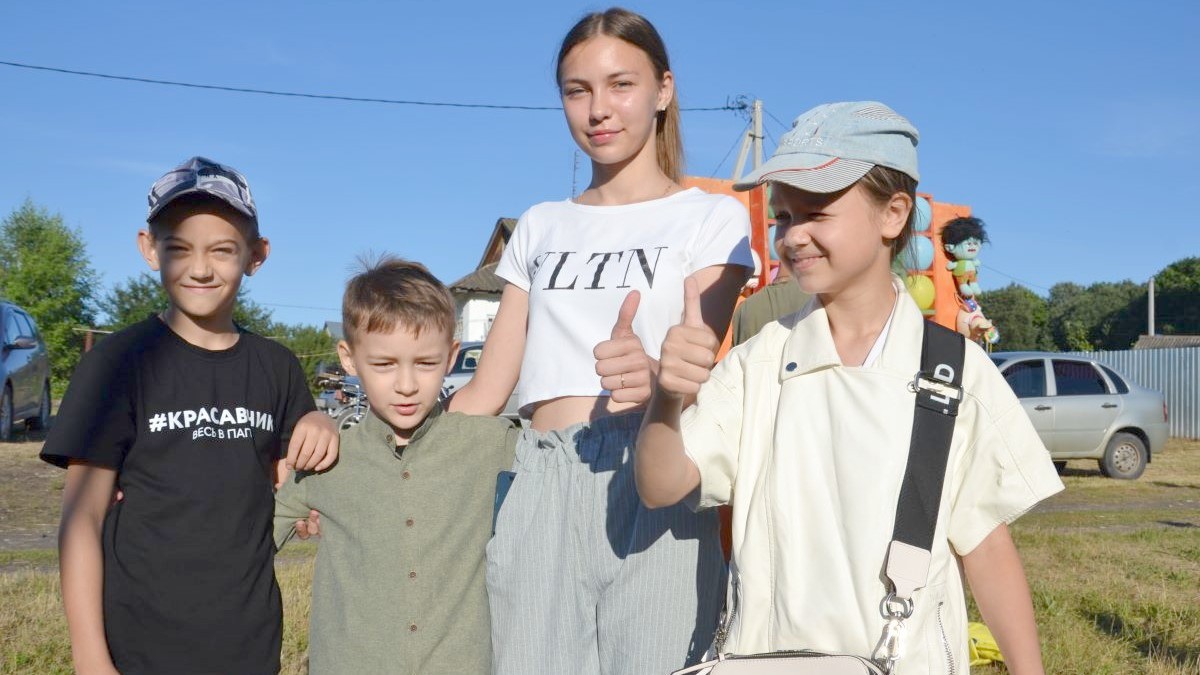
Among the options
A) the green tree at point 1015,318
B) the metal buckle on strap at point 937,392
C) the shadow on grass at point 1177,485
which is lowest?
the shadow on grass at point 1177,485

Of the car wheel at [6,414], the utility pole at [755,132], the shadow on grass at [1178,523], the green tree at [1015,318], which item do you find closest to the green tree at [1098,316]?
the green tree at [1015,318]

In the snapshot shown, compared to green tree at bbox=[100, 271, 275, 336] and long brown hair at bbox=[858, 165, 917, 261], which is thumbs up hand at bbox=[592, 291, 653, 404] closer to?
long brown hair at bbox=[858, 165, 917, 261]

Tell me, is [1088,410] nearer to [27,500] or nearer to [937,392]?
[27,500]

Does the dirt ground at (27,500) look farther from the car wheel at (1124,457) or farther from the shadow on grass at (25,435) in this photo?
the car wheel at (1124,457)

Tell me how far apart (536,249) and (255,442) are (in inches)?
31.4

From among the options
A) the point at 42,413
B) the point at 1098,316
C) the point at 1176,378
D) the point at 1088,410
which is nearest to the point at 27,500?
the point at 42,413

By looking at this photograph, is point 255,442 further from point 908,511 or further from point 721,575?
point 908,511

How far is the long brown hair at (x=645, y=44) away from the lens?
7.96 feet

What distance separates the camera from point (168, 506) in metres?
2.19

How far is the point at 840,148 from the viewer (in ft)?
6.15

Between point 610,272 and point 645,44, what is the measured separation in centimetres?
59

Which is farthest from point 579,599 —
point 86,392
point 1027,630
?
point 86,392

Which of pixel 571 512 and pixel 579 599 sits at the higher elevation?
pixel 571 512

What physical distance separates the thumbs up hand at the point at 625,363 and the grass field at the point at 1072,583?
9.49 ft
